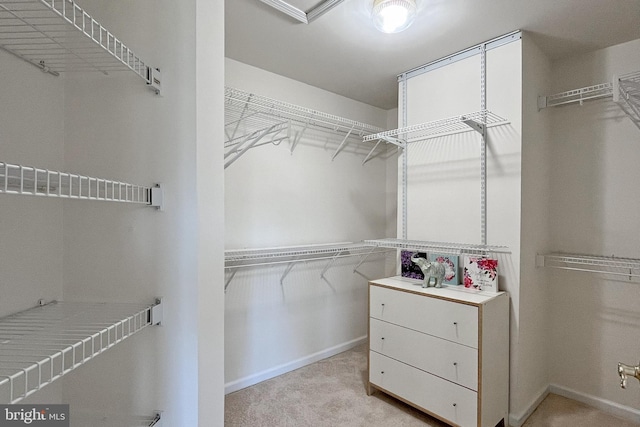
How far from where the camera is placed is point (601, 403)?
6.75 ft

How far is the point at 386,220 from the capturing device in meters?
3.39

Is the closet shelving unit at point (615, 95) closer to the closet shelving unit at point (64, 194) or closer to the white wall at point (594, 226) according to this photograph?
the white wall at point (594, 226)

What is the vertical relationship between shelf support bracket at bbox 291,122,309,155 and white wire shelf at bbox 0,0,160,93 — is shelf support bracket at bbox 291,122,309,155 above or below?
above

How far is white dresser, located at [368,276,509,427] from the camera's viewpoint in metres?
1.73

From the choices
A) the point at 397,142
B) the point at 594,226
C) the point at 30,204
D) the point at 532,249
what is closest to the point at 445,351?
the point at 532,249

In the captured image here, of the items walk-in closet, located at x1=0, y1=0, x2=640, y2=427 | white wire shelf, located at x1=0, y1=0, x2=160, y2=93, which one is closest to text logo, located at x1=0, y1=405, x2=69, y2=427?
walk-in closet, located at x1=0, y1=0, x2=640, y2=427

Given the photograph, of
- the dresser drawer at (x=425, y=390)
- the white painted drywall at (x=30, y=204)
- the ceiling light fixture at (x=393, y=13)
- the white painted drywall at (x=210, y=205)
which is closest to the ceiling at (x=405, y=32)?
the ceiling light fixture at (x=393, y=13)

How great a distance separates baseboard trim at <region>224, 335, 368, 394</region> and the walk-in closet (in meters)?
0.02

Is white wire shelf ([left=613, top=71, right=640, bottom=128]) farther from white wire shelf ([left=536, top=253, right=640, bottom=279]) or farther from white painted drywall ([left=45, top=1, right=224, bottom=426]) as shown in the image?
white painted drywall ([left=45, top=1, right=224, bottom=426])

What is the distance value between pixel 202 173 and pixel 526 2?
1865 millimetres

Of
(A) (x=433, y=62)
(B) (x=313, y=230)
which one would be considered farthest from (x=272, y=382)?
(A) (x=433, y=62)

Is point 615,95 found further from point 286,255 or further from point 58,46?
point 58,46

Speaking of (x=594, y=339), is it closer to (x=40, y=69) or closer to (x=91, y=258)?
(x=91, y=258)

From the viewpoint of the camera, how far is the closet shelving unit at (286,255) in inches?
82.6
